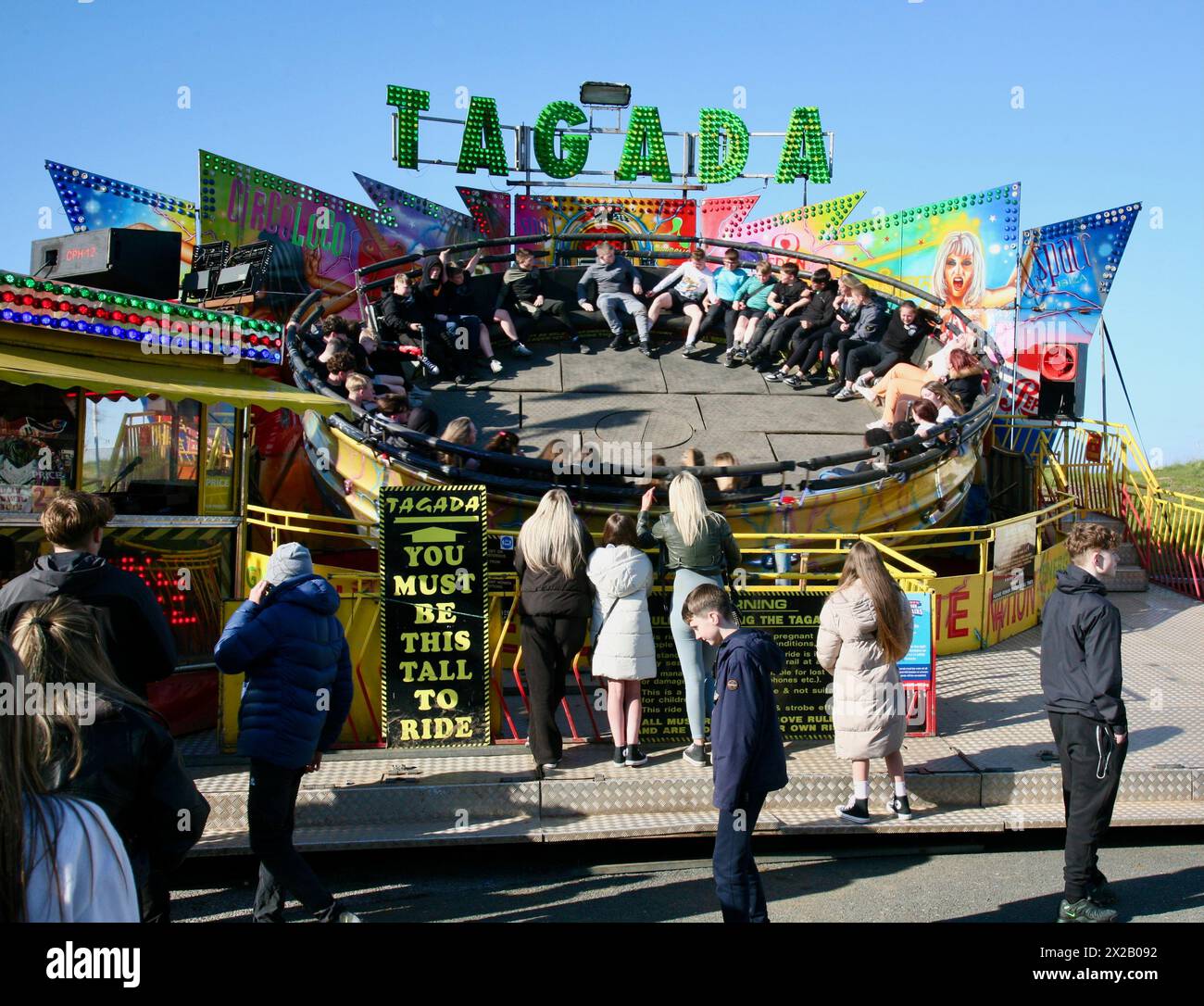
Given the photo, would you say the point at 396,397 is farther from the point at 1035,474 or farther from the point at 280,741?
the point at 1035,474

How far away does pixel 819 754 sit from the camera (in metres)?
7.09

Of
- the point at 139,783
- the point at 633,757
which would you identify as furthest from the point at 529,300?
the point at 139,783

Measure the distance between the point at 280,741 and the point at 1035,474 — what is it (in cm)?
1175

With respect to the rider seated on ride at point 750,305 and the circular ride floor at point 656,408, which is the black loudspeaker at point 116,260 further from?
the rider seated on ride at point 750,305

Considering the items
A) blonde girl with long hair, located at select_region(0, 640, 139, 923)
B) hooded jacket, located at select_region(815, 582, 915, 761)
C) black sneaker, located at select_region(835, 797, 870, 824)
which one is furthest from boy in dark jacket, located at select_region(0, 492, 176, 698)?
black sneaker, located at select_region(835, 797, 870, 824)

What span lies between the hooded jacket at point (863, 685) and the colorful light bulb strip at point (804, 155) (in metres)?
20.8

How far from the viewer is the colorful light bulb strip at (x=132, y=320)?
23.2ft

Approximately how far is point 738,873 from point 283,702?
87.5 inches

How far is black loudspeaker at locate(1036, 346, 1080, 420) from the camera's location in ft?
58.2

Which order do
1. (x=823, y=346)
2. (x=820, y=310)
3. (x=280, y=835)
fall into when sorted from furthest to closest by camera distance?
(x=820, y=310) < (x=823, y=346) < (x=280, y=835)

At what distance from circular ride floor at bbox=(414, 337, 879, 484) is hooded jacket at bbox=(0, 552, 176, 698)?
21.7 feet

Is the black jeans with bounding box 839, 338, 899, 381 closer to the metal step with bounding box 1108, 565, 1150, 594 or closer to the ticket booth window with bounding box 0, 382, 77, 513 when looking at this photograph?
the metal step with bounding box 1108, 565, 1150, 594

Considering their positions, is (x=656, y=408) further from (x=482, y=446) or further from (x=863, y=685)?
(x=863, y=685)

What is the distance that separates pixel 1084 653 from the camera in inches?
204
